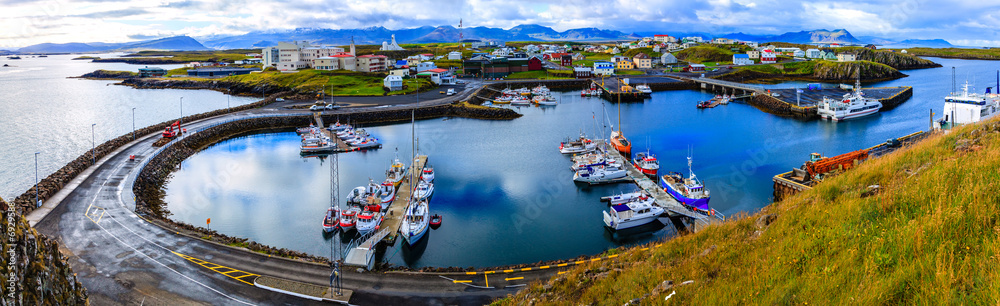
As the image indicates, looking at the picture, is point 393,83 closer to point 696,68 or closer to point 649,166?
point 649,166

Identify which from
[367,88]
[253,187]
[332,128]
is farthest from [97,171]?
[367,88]

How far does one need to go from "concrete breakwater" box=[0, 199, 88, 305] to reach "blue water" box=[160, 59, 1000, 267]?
13.6m

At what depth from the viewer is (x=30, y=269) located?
7.48 meters

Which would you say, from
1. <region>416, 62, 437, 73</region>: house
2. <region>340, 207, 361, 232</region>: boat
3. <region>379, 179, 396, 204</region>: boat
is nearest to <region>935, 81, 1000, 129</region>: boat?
<region>379, 179, 396, 204</region>: boat

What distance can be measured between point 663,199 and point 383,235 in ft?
46.8

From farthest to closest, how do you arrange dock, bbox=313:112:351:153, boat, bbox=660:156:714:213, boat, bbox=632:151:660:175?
dock, bbox=313:112:351:153, boat, bbox=632:151:660:175, boat, bbox=660:156:714:213

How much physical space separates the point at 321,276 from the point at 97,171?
70.7ft

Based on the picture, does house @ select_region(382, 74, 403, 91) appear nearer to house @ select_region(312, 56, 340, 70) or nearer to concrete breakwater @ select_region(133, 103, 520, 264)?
concrete breakwater @ select_region(133, 103, 520, 264)

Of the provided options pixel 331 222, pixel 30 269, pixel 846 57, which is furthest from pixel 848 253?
pixel 846 57

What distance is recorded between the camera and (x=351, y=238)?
2392cm

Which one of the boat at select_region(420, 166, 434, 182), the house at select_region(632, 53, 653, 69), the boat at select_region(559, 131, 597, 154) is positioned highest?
the house at select_region(632, 53, 653, 69)

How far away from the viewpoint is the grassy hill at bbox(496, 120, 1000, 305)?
5.12 meters

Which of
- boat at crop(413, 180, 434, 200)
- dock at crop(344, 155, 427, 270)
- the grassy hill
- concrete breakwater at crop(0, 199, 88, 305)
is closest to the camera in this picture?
the grassy hill

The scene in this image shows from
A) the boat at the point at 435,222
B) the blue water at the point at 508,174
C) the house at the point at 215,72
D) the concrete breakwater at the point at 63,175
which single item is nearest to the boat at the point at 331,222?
the blue water at the point at 508,174
